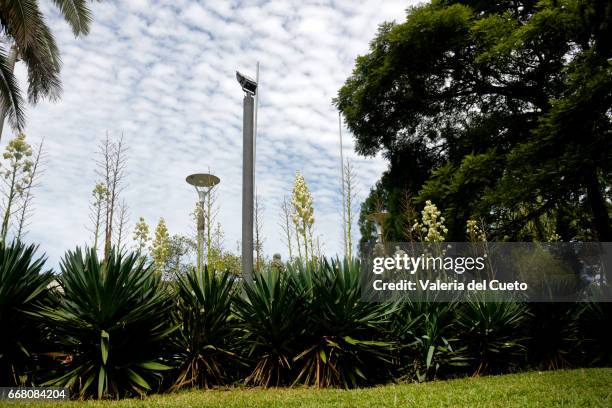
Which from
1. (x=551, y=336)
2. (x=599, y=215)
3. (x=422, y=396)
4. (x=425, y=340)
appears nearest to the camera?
(x=422, y=396)

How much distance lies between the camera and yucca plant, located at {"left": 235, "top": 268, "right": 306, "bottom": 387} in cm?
567

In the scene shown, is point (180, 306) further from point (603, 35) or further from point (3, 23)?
point (3, 23)

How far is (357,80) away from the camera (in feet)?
43.9

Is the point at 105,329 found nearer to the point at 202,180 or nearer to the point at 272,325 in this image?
the point at 272,325

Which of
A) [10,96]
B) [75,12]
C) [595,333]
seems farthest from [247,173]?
[75,12]

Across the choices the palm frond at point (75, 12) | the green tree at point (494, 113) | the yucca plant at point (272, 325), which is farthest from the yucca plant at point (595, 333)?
the palm frond at point (75, 12)

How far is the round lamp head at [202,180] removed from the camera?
714cm

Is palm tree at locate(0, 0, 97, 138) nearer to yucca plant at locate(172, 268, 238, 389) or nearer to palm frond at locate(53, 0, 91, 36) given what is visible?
palm frond at locate(53, 0, 91, 36)

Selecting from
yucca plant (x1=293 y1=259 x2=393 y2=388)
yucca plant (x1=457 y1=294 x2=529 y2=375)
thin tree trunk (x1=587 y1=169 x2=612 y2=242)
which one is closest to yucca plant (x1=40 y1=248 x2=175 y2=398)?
yucca plant (x1=293 y1=259 x2=393 y2=388)

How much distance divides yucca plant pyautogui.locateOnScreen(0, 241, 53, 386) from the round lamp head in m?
2.44

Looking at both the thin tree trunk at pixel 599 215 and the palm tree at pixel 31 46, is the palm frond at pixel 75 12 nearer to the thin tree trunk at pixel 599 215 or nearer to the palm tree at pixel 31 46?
the palm tree at pixel 31 46

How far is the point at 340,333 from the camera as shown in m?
5.62

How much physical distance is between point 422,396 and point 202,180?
4.42 meters

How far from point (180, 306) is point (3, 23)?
8418mm
